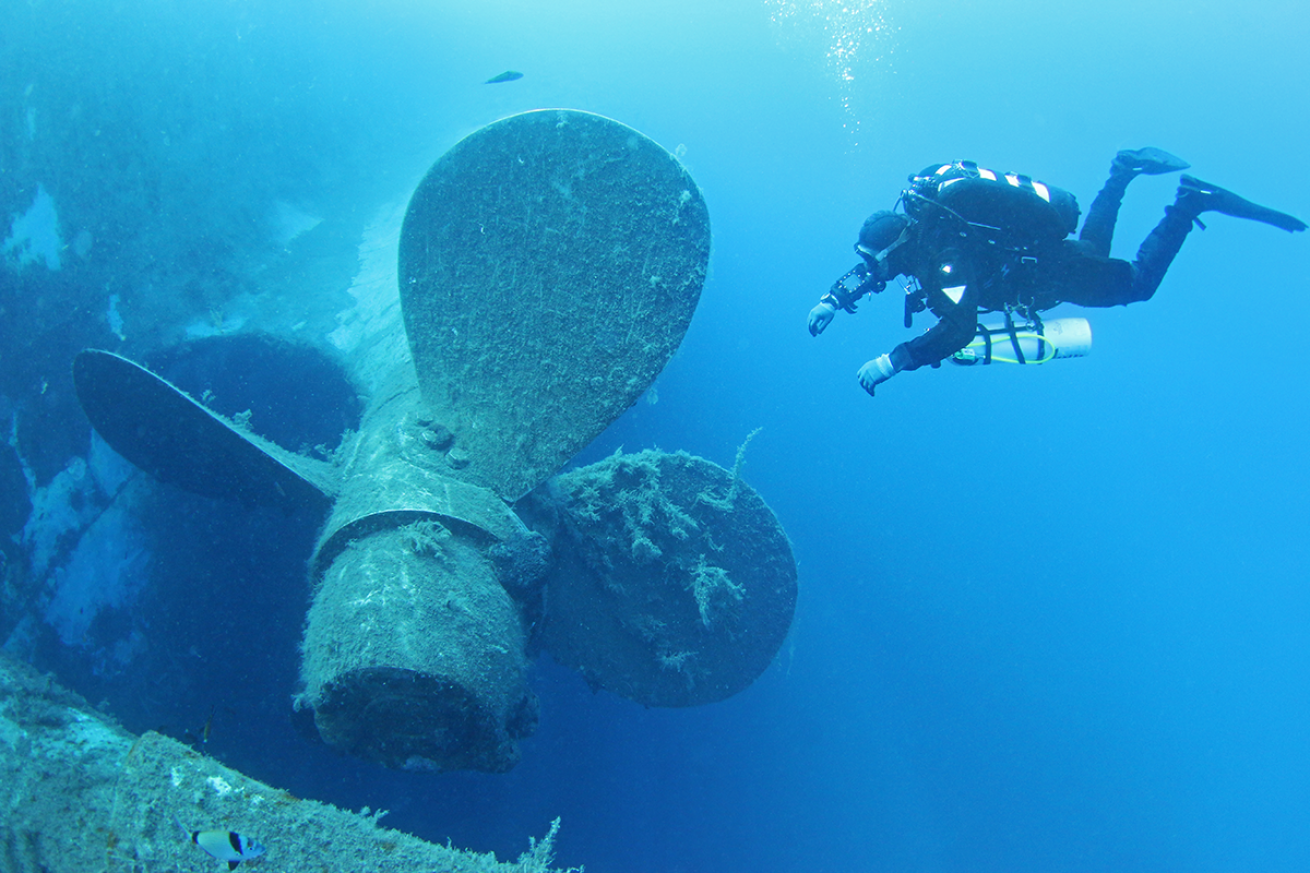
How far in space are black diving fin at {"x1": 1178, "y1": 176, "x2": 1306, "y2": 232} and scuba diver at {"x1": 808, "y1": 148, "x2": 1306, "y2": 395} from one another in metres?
0.01

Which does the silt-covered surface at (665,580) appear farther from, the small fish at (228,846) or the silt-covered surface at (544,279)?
the small fish at (228,846)

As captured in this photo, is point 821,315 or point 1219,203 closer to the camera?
point 821,315

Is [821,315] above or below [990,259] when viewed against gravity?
below

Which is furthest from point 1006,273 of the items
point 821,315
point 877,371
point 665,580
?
point 665,580

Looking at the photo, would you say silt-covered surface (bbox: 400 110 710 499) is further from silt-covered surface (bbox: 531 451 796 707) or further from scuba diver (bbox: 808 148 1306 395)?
scuba diver (bbox: 808 148 1306 395)

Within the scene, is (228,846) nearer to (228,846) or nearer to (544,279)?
(228,846)

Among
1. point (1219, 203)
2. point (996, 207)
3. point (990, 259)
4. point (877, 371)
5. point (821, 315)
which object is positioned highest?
point (1219, 203)

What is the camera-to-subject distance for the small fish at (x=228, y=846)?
211 centimetres

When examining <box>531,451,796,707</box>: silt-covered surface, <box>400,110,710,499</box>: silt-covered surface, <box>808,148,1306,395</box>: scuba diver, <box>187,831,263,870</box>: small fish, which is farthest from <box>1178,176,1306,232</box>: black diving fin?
<box>187,831,263,870</box>: small fish

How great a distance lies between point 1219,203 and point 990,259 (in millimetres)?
2958

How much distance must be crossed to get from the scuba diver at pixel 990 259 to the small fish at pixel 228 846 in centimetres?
470

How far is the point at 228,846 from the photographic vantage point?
6.99 ft

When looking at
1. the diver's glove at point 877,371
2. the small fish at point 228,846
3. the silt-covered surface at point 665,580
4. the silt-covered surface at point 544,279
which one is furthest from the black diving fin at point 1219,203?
the small fish at point 228,846

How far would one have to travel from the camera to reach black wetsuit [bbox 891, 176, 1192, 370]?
471 centimetres
